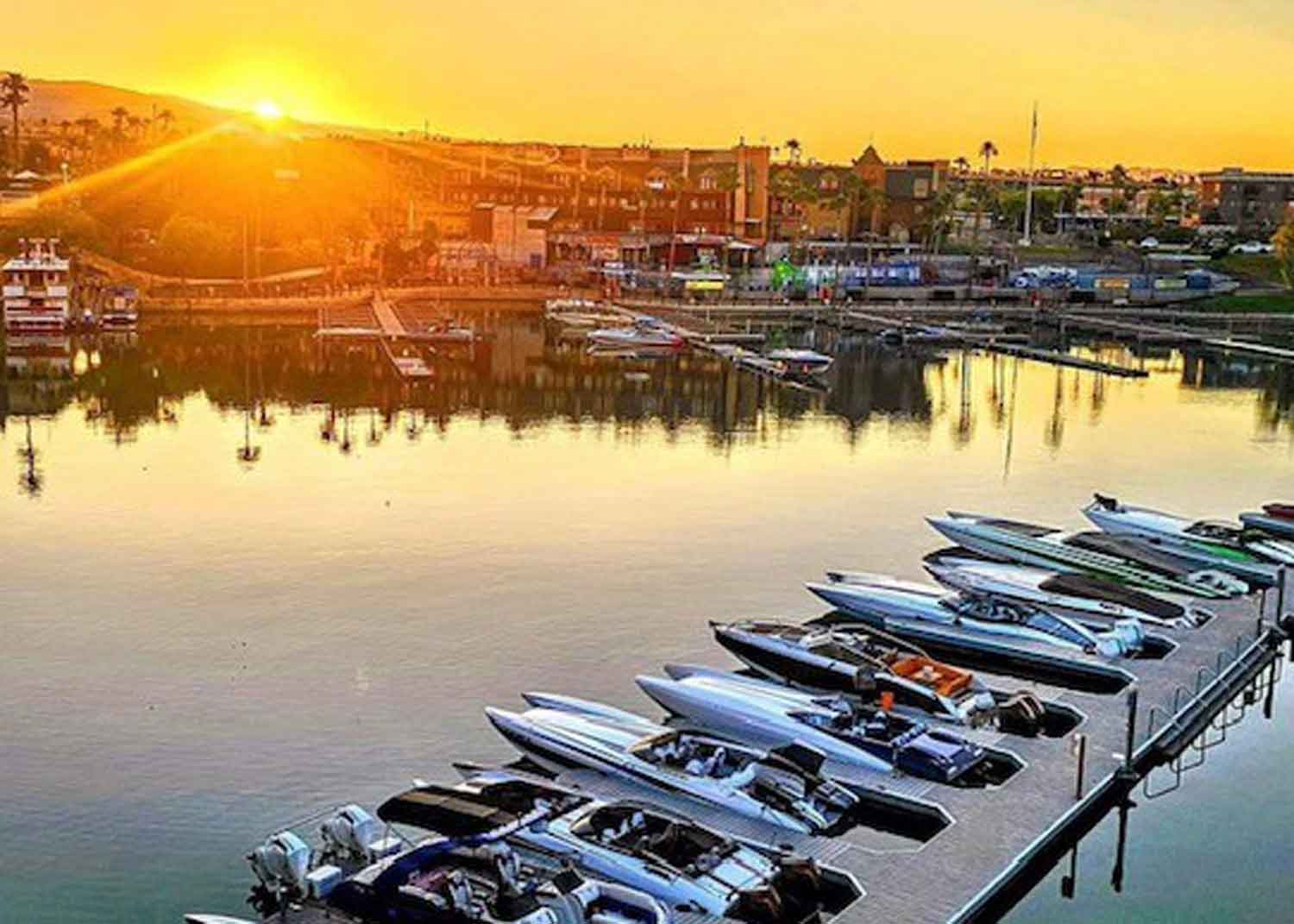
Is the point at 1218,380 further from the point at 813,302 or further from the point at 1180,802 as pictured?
→ the point at 1180,802

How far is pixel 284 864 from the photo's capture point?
12539mm

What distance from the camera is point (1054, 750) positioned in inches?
620

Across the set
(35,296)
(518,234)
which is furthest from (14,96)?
(35,296)

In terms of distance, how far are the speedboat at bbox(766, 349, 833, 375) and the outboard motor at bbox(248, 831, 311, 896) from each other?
39.2m

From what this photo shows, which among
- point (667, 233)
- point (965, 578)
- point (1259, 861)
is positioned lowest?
point (1259, 861)

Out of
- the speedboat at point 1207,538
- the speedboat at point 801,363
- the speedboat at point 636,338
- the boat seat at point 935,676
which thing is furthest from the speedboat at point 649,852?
the speedboat at point 636,338

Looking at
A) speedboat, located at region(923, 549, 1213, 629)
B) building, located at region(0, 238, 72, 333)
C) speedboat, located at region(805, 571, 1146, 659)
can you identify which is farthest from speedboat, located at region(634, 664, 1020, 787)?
building, located at region(0, 238, 72, 333)

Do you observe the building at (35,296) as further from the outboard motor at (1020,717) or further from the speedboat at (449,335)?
the outboard motor at (1020,717)

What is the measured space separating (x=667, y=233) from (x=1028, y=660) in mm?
71851

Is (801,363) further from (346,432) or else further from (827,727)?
(827,727)

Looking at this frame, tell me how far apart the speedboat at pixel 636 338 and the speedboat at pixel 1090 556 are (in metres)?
32.9

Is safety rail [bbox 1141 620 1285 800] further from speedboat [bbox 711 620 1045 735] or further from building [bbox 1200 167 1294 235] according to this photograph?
building [bbox 1200 167 1294 235]

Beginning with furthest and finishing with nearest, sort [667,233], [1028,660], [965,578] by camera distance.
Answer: [667,233], [965,578], [1028,660]

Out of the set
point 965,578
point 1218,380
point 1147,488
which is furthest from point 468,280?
point 965,578
